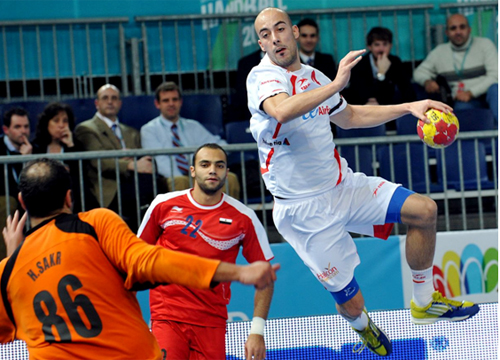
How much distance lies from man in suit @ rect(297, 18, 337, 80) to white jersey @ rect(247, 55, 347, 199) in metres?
4.10

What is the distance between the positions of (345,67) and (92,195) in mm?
3682

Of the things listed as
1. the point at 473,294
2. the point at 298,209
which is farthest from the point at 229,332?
the point at 473,294

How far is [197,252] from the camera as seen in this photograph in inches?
A: 215

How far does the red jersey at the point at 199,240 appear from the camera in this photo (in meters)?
5.37

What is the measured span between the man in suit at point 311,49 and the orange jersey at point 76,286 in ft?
20.4

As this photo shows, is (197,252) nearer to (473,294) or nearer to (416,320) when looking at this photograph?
(416,320)

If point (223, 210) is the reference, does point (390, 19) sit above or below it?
above

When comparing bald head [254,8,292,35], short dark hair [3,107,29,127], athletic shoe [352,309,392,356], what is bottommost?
athletic shoe [352,309,392,356]

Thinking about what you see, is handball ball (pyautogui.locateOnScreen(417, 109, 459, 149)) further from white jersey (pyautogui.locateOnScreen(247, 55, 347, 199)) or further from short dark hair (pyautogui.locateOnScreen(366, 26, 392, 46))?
short dark hair (pyautogui.locateOnScreen(366, 26, 392, 46))

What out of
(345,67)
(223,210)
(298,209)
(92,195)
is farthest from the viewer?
(92,195)

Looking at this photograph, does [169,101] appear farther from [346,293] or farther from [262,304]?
[346,293]

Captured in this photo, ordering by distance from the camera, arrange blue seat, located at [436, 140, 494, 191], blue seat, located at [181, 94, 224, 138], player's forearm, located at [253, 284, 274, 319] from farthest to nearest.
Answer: blue seat, located at [181, 94, 224, 138] → blue seat, located at [436, 140, 494, 191] → player's forearm, located at [253, 284, 274, 319]

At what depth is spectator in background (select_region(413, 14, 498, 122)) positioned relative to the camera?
963 cm

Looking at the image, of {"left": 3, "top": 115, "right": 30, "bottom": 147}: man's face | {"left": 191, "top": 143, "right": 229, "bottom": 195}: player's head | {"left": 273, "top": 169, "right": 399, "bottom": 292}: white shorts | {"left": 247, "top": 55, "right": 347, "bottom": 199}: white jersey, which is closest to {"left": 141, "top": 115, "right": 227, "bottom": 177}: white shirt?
{"left": 3, "top": 115, "right": 30, "bottom": 147}: man's face
